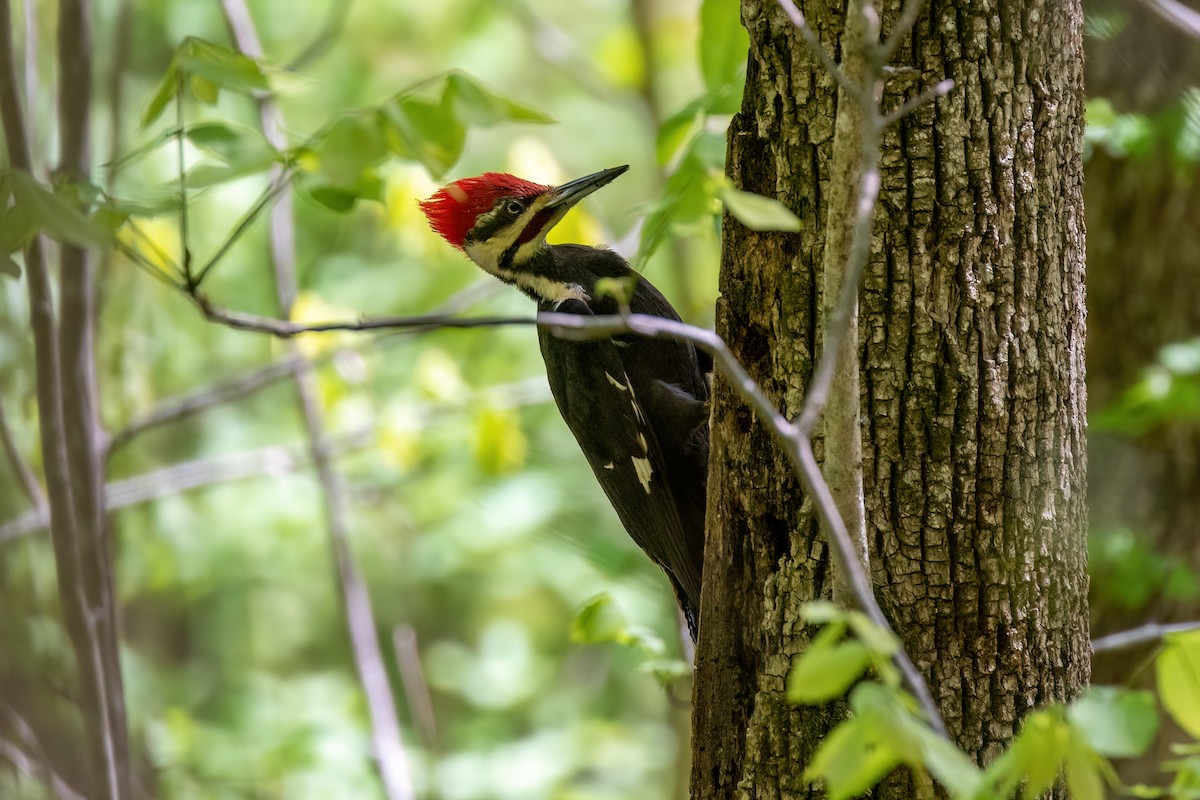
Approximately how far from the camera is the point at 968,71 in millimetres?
1377

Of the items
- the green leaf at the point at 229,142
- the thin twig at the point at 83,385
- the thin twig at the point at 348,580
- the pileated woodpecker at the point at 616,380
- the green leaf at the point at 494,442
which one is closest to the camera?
the green leaf at the point at 229,142

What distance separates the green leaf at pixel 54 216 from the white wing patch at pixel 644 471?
4.15 feet

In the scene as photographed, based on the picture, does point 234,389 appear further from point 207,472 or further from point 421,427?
point 421,427

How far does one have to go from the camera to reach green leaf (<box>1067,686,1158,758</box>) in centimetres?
89

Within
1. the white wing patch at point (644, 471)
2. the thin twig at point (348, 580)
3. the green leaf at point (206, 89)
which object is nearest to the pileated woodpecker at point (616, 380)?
the white wing patch at point (644, 471)

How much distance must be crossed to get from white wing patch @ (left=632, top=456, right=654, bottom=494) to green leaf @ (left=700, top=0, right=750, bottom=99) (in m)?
0.83

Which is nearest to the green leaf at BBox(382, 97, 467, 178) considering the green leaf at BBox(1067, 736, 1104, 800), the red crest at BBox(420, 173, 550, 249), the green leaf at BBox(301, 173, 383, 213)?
the green leaf at BBox(301, 173, 383, 213)

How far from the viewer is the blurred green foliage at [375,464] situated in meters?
3.52

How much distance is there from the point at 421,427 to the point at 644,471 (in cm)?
174

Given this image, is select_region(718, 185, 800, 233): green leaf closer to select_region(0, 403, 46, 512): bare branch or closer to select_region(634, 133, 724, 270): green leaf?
select_region(634, 133, 724, 270): green leaf

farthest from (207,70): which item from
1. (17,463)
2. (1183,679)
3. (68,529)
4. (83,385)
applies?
(1183,679)

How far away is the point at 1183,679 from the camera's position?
0.92m

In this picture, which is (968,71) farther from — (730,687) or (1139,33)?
(1139,33)

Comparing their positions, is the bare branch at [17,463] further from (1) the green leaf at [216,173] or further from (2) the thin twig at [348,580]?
(2) the thin twig at [348,580]
